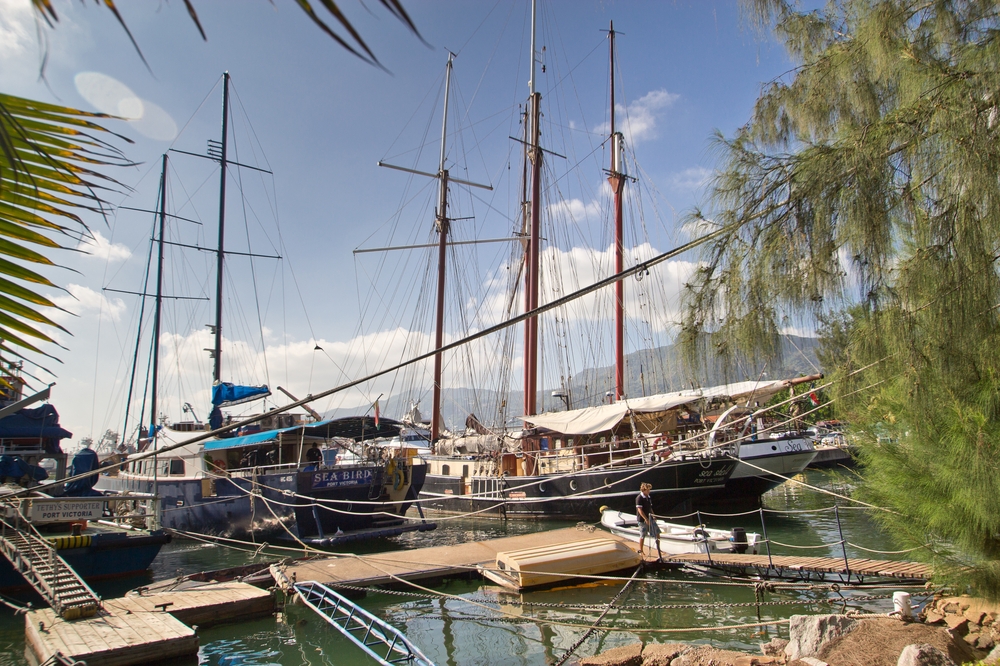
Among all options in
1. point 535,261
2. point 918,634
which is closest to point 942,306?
point 918,634

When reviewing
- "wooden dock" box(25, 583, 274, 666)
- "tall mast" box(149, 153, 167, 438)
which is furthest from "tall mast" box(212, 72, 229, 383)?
"wooden dock" box(25, 583, 274, 666)

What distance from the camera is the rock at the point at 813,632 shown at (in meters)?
7.32

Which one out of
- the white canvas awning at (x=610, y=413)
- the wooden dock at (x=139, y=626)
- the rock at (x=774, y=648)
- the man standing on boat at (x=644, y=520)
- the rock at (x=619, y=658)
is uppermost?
the white canvas awning at (x=610, y=413)

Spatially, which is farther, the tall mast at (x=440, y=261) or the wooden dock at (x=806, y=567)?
the tall mast at (x=440, y=261)

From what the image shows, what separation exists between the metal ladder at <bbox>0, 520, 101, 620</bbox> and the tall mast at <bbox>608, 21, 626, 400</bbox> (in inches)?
899

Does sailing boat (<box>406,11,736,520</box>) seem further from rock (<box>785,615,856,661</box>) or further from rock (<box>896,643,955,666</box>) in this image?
rock (<box>896,643,955,666</box>)

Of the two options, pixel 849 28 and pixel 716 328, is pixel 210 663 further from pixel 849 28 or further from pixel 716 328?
pixel 849 28

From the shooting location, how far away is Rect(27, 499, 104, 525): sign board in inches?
518

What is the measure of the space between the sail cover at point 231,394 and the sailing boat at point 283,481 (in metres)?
0.03

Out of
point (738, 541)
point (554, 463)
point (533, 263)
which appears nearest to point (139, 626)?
point (738, 541)

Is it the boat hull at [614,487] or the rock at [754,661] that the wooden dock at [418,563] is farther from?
the rock at [754,661]

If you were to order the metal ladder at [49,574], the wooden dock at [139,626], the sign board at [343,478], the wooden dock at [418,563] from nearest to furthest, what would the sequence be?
1. the wooden dock at [139,626]
2. the metal ladder at [49,574]
3. the wooden dock at [418,563]
4. the sign board at [343,478]

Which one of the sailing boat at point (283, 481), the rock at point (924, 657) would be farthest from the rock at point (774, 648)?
the sailing boat at point (283, 481)

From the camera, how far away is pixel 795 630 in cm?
761
